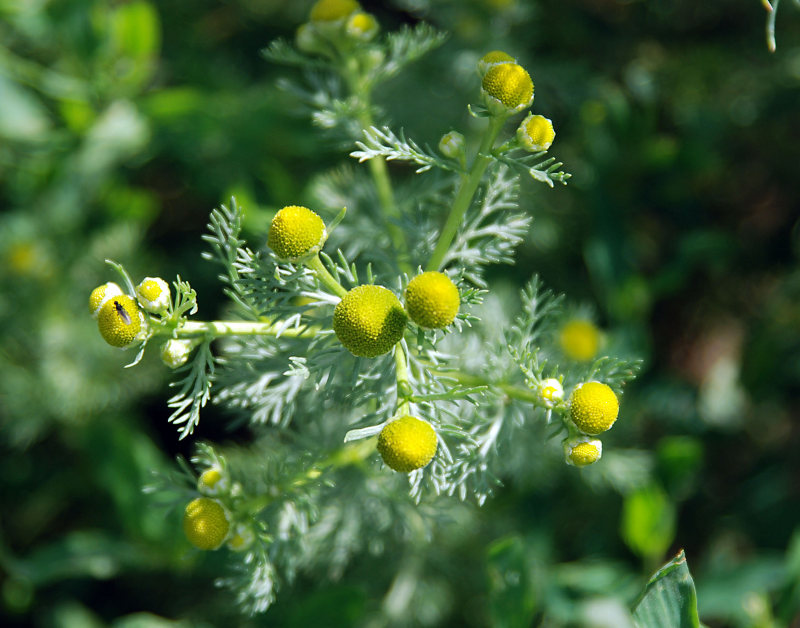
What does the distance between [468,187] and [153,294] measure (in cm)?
43

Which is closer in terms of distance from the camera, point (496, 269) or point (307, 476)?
point (307, 476)

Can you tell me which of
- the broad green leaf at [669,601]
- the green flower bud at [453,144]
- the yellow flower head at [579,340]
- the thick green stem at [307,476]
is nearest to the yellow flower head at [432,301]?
the green flower bud at [453,144]

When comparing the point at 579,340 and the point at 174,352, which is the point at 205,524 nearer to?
the point at 174,352

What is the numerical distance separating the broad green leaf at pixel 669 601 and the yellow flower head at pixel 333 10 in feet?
3.03

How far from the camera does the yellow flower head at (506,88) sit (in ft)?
2.89

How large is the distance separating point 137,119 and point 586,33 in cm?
122

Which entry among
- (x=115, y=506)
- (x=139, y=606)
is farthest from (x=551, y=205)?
(x=139, y=606)

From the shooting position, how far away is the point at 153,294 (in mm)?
827

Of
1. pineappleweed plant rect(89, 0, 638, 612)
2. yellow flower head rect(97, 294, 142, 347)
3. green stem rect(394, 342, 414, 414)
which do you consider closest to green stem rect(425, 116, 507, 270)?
pineappleweed plant rect(89, 0, 638, 612)

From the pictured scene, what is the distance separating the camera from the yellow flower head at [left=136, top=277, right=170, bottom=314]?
0.83 meters

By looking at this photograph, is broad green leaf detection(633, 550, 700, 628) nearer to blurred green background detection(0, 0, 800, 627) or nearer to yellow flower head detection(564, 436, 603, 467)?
yellow flower head detection(564, 436, 603, 467)

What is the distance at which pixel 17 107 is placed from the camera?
180 cm

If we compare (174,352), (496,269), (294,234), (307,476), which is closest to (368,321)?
(294,234)

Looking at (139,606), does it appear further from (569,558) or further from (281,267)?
(281,267)
